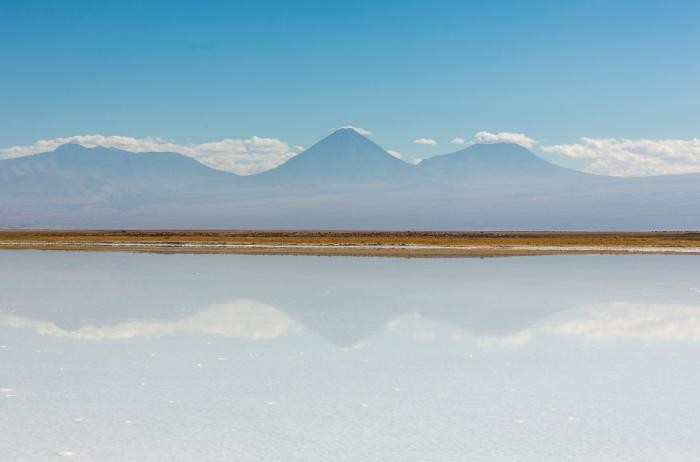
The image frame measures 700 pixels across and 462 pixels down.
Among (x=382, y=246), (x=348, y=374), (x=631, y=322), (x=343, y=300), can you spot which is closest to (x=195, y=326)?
(x=348, y=374)

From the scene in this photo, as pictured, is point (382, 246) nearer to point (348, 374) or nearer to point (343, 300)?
point (343, 300)

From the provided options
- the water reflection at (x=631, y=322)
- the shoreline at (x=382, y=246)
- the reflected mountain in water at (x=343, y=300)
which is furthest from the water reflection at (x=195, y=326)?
the shoreline at (x=382, y=246)

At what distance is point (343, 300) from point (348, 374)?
8.04 meters

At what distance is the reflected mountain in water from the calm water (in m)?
0.10

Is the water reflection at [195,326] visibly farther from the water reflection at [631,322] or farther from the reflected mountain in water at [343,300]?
the water reflection at [631,322]

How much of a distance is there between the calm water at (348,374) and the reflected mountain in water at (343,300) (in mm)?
95

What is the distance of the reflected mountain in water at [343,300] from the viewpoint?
1379 cm

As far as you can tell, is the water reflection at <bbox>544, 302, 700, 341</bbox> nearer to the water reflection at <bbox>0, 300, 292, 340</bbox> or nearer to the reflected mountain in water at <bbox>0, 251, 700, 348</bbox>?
the reflected mountain in water at <bbox>0, 251, 700, 348</bbox>

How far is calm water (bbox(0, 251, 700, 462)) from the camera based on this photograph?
716cm

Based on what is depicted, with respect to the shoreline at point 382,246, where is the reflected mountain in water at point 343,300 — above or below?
below

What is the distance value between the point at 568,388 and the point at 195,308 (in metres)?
9.20

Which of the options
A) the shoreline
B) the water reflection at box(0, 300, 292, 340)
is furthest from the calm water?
the shoreline

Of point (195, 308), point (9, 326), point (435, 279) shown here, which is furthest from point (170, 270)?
point (9, 326)

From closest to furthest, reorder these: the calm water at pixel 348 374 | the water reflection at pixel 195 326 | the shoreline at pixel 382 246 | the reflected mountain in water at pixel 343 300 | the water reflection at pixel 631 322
→ the calm water at pixel 348 374 < the water reflection at pixel 195 326 < the water reflection at pixel 631 322 < the reflected mountain in water at pixel 343 300 < the shoreline at pixel 382 246
